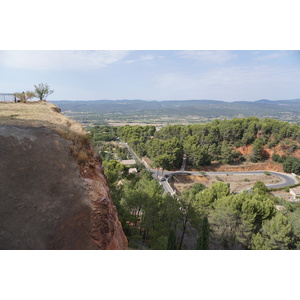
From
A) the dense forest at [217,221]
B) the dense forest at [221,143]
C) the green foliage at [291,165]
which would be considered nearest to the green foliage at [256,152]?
the dense forest at [221,143]

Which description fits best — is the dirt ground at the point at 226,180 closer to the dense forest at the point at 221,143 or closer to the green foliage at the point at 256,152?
the dense forest at the point at 221,143

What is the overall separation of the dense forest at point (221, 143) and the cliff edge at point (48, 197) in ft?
96.1

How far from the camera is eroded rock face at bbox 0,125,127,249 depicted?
4.03m

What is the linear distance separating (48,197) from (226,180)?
32517mm

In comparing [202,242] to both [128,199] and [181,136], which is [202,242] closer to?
[128,199]

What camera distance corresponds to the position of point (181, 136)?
44.8m

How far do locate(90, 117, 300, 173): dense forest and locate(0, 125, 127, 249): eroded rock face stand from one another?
29.5 metres

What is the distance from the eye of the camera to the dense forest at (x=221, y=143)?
37.1 meters

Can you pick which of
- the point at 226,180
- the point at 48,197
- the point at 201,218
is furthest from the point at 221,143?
the point at 48,197

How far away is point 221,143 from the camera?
43.5 metres

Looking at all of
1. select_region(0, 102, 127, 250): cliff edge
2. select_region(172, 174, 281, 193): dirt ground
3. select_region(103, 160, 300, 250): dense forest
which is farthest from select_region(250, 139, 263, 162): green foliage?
select_region(0, 102, 127, 250): cliff edge

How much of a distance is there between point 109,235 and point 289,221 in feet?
40.9

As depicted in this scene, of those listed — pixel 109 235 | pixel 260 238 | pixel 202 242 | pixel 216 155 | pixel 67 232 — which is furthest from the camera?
pixel 216 155

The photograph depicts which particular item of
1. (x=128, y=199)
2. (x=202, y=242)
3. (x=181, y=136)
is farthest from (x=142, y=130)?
(x=202, y=242)
